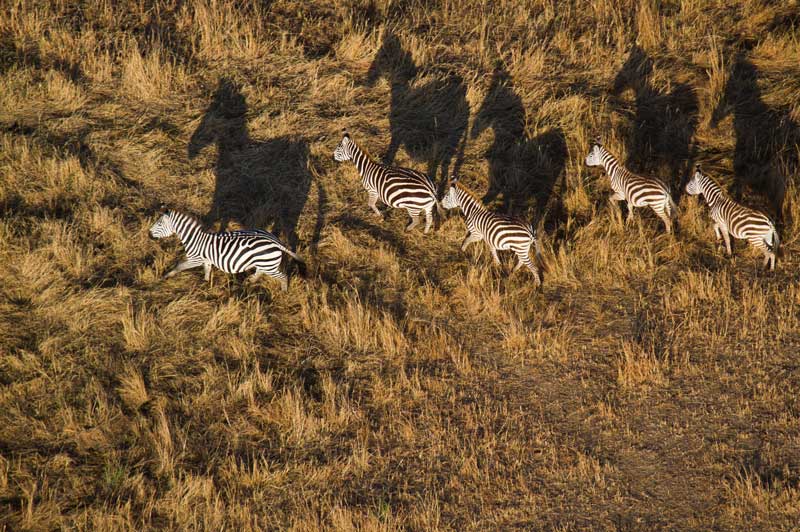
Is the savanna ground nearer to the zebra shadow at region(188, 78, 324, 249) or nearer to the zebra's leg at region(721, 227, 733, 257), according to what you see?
the zebra shadow at region(188, 78, 324, 249)

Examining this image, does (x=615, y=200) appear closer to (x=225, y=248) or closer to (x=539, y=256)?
(x=539, y=256)

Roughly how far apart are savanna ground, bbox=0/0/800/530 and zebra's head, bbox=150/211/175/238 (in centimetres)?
46

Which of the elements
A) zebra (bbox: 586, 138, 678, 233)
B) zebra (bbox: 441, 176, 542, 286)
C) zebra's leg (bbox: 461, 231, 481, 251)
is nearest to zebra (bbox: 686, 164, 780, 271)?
zebra (bbox: 586, 138, 678, 233)

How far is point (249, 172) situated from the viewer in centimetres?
1161

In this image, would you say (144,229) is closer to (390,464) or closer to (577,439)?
(390,464)

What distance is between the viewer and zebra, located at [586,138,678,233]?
9758mm

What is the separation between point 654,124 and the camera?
1175 cm

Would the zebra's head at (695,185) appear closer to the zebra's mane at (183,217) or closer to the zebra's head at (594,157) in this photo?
the zebra's head at (594,157)

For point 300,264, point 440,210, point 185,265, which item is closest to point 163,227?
point 185,265

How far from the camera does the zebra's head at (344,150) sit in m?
10.8

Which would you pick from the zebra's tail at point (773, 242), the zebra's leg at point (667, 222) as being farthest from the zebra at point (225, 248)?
the zebra's tail at point (773, 242)

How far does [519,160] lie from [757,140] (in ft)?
10.8

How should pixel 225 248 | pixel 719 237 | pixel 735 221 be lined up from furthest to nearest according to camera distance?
pixel 719 237 < pixel 225 248 < pixel 735 221

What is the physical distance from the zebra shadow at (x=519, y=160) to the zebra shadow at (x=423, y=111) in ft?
1.22
